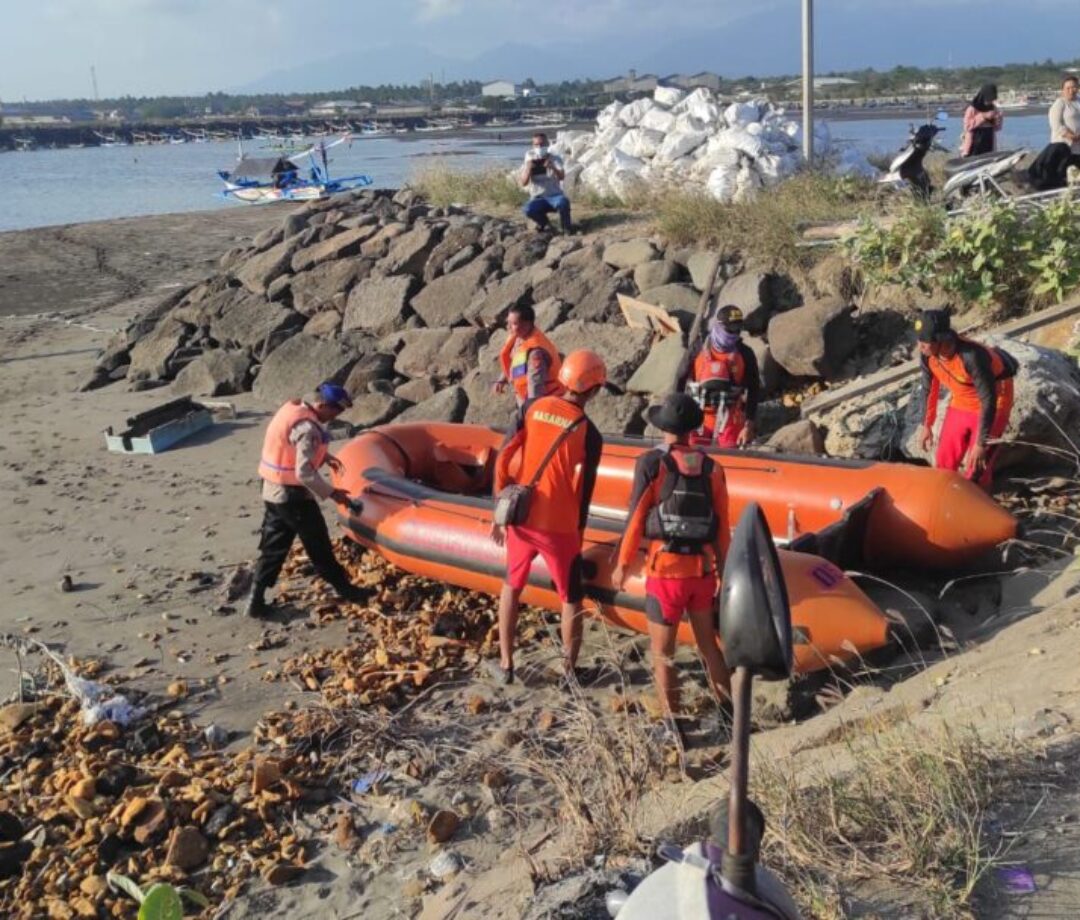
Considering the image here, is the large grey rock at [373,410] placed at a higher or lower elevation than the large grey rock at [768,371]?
lower

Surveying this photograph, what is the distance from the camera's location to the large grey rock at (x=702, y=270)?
1001cm

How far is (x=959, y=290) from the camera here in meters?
8.34

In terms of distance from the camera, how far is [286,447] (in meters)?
6.14

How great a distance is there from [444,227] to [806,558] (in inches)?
376

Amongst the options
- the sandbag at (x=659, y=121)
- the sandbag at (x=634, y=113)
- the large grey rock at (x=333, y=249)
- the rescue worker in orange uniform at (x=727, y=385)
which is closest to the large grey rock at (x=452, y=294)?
the large grey rock at (x=333, y=249)

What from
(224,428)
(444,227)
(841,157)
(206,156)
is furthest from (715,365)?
(206,156)

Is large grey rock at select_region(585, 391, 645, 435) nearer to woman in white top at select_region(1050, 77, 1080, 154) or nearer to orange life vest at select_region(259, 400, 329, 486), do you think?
orange life vest at select_region(259, 400, 329, 486)

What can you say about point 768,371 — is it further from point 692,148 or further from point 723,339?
point 692,148

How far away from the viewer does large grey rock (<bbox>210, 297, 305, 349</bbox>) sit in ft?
43.3

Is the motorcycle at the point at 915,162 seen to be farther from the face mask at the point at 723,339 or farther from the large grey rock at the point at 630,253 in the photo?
the face mask at the point at 723,339

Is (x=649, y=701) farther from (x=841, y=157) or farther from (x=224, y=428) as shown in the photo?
(x=841, y=157)

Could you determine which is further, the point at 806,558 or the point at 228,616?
the point at 228,616

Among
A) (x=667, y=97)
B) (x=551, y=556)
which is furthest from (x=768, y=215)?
(x=667, y=97)

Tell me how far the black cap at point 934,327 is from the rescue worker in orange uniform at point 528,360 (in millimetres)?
2056
